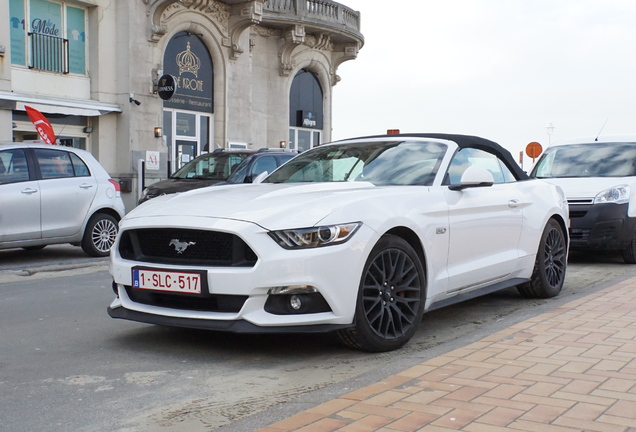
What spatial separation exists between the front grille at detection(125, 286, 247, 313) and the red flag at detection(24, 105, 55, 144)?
13302mm

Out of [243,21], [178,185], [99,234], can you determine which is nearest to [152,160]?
[243,21]

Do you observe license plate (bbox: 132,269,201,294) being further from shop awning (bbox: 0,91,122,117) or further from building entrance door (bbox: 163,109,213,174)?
building entrance door (bbox: 163,109,213,174)

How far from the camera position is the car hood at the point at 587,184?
10.2 meters

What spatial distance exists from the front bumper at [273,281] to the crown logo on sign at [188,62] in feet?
65.5

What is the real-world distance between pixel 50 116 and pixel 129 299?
52.6 feet

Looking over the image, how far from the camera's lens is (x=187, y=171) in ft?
48.2

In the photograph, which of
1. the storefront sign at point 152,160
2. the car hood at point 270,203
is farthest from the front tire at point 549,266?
the storefront sign at point 152,160

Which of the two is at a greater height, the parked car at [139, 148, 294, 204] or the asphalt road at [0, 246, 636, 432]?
the parked car at [139, 148, 294, 204]

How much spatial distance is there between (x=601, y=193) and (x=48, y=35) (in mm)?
14883

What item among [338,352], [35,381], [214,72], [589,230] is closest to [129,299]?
[35,381]

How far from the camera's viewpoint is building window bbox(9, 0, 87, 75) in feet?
61.7

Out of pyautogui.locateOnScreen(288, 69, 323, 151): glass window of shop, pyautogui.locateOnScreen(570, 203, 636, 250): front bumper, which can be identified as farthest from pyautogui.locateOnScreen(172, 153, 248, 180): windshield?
pyautogui.locateOnScreen(288, 69, 323, 151): glass window of shop

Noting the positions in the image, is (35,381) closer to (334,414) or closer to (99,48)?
(334,414)

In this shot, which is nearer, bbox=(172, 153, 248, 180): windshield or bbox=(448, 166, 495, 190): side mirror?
bbox=(448, 166, 495, 190): side mirror
